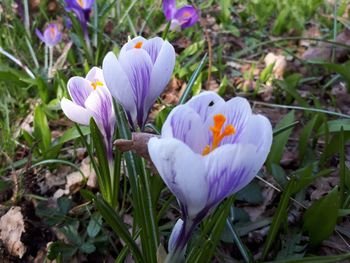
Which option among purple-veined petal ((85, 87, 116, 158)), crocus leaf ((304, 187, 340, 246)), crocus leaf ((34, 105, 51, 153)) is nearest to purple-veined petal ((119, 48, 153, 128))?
purple-veined petal ((85, 87, 116, 158))

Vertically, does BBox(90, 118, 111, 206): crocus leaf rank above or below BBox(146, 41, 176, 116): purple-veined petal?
below

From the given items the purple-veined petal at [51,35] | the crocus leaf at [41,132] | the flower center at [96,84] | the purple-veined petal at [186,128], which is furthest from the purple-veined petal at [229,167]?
the purple-veined petal at [51,35]

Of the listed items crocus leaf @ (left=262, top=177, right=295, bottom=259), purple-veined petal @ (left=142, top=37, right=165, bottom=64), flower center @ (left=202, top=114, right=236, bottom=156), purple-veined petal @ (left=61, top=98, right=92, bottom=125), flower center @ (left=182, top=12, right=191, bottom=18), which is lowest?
crocus leaf @ (left=262, top=177, right=295, bottom=259)

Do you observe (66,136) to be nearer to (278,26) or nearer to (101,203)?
(101,203)

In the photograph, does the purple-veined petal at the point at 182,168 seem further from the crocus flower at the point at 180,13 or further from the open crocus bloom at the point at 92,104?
the crocus flower at the point at 180,13

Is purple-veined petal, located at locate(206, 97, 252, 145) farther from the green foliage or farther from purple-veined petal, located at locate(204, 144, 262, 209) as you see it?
the green foliage

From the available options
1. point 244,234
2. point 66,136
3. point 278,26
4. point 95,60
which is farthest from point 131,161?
point 278,26
